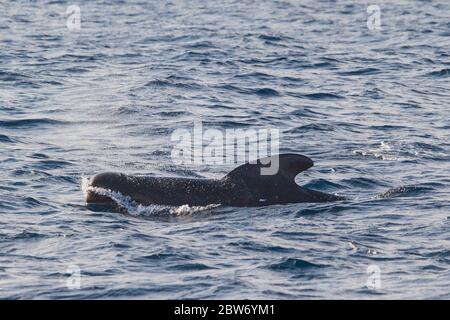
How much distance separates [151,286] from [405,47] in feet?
89.5

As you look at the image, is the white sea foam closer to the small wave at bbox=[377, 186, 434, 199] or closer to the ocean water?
the ocean water

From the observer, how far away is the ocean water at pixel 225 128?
→ 15383mm

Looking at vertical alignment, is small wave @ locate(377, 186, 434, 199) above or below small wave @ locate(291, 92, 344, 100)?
above

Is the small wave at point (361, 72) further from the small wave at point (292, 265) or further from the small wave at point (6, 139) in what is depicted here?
the small wave at point (292, 265)

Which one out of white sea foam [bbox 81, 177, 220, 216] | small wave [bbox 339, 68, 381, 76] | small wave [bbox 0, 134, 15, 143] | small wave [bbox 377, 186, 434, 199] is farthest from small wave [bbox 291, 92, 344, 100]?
white sea foam [bbox 81, 177, 220, 216]

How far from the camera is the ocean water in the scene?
50.5 feet

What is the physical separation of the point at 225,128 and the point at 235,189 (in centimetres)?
833

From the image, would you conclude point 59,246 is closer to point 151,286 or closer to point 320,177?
point 151,286

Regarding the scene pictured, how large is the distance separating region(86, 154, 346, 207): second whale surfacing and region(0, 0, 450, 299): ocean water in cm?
27

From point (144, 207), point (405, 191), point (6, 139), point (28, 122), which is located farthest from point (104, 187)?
point (28, 122)

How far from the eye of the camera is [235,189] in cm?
1886

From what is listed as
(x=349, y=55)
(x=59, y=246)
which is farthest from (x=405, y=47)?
(x=59, y=246)

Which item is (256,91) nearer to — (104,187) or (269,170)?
(269,170)

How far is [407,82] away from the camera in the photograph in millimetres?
33438
